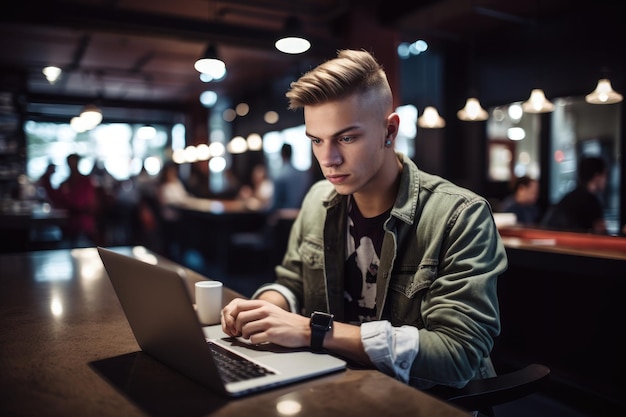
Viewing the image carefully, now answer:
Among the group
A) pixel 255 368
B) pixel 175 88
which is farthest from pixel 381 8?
pixel 175 88

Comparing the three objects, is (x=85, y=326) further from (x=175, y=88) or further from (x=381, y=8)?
(x=175, y=88)

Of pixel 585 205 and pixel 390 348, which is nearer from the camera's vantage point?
pixel 390 348

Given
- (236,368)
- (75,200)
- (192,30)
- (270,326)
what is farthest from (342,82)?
(75,200)

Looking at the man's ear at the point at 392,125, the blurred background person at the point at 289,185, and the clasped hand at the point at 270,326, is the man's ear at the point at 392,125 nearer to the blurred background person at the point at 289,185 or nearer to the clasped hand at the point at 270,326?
the clasped hand at the point at 270,326

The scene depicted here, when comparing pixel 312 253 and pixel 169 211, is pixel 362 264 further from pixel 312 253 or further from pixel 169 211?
pixel 169 211

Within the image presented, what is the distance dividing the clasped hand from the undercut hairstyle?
55 centimetres

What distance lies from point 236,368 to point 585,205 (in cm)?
458

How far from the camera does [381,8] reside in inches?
A: 248

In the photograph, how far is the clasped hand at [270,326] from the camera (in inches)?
41.9

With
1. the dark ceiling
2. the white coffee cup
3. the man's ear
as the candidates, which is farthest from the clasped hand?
the dark ceiling

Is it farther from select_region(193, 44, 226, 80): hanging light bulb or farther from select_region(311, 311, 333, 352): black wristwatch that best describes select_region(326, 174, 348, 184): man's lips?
select_region(193, 44, 226, 80): hanging light bulb

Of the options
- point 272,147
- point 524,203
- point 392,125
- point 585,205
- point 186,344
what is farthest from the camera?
point 272,147

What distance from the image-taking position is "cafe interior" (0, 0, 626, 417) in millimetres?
1218

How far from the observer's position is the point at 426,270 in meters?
1.29
